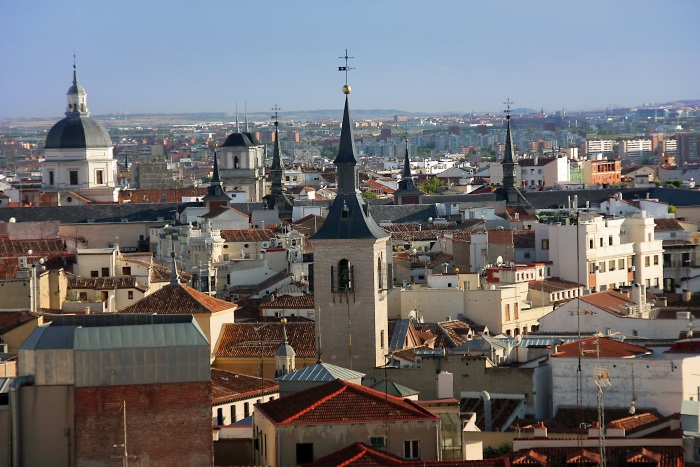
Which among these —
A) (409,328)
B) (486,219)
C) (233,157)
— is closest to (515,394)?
(409,328)

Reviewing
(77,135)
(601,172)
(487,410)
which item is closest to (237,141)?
(77,135)

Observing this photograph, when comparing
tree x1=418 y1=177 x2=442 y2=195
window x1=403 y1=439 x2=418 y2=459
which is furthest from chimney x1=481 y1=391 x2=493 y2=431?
tree x1=418 y1=177 x2=442 y2=195

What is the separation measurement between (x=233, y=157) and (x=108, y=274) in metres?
57.9

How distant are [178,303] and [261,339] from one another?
7.34 ft

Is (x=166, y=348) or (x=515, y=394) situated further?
(x=515, y=394)

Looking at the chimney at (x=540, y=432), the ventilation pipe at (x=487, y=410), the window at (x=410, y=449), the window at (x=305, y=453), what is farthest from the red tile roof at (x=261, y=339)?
the window at (x=305, y=453)

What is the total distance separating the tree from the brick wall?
100397 mm

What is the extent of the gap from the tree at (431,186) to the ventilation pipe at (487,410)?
92323 millimetres

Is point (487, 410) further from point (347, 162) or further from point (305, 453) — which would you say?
point (347, 162)

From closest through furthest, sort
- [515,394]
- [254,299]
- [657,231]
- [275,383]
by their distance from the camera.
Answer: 1. [515,394]
2. [275,383]
3. [254,299]
4. [657,231]

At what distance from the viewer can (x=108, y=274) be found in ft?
205

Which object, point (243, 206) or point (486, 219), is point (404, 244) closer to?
point (486, 219)

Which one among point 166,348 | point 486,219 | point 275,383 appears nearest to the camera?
point 166,348

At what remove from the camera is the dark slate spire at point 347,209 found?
41469 mm
